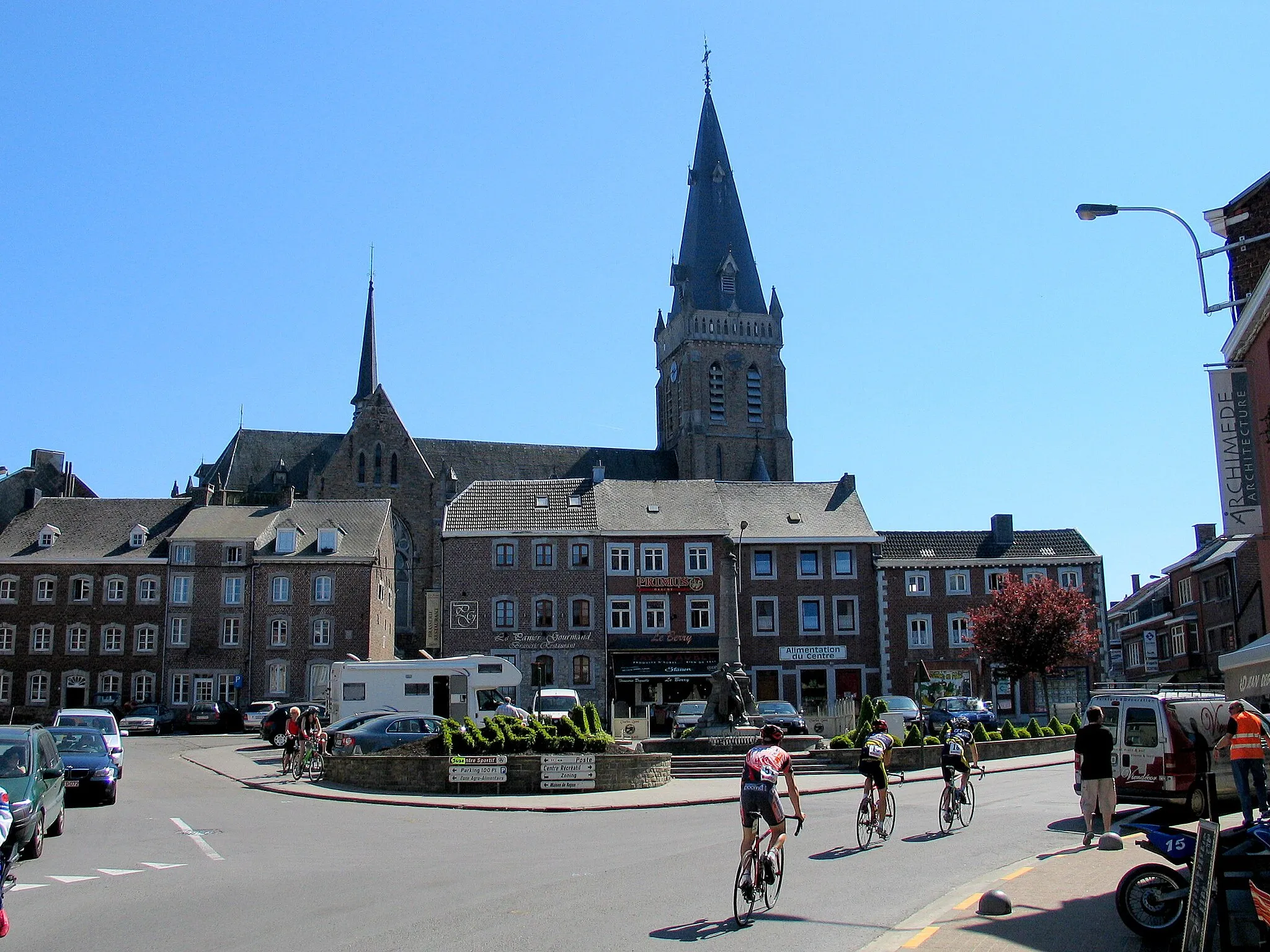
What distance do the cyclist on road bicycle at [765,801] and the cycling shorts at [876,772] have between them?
451 centimetres

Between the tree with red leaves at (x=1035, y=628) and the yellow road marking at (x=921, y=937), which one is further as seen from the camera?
the tree with red leaves at (x=1035, y=628)

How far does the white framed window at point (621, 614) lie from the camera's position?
1951 inches

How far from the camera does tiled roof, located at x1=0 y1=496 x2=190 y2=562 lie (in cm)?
5322

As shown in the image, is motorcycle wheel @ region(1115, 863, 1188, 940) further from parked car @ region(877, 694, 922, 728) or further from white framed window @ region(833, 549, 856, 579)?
white framed window @ region(833, 549, 856, 579)

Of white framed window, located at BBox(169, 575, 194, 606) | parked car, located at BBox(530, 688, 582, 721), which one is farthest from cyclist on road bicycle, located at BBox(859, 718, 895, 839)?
white framed window, located at BBox(169, 575, 194, 606)

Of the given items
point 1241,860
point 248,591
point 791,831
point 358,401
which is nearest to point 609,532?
point 248,591

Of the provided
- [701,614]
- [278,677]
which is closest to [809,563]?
[701,614]

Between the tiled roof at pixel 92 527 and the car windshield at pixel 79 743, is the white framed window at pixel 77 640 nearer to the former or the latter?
the tiled roof at pixel 92 527

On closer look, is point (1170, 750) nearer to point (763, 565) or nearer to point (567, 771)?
point (567, 771)

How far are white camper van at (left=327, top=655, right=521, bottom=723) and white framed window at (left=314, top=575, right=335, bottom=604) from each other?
50.9 ft

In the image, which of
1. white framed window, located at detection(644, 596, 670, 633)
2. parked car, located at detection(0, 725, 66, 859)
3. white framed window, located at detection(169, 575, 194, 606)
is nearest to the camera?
parked car, located at detection(0, 725, 66, 859)

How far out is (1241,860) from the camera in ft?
26.9

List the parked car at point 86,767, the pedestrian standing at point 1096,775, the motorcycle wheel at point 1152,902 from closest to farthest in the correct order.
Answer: the motorcycle wheel at point 1152,902 < the pedestrian standing at point 1096,775 < the parked car at point 86,767

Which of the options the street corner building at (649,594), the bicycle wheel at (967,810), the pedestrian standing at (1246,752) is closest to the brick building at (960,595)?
the street corner building at (649,594)
